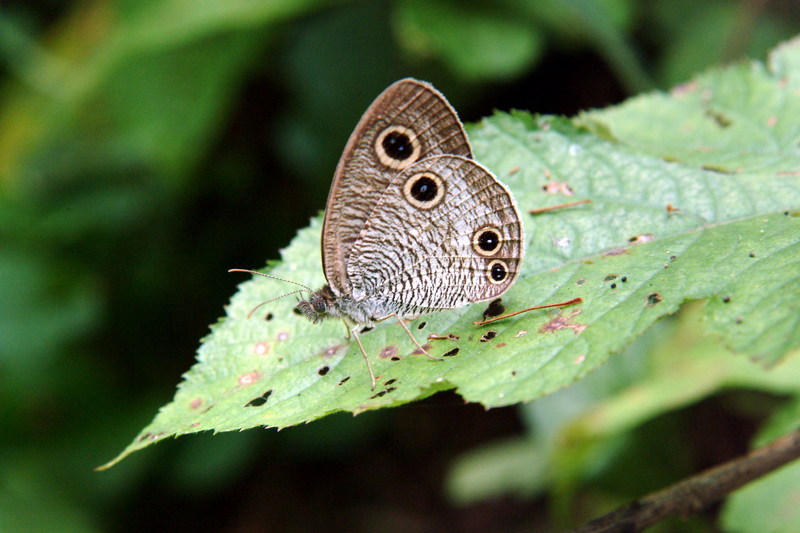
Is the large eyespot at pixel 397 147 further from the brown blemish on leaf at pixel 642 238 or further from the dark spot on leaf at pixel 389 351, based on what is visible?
the brown blemish on leaf at pixel 642 238

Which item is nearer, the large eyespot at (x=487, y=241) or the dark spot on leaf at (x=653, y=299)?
the dark spot on leaf at (x=653, y=299)

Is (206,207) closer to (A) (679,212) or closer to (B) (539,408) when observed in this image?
(B) (539,408)

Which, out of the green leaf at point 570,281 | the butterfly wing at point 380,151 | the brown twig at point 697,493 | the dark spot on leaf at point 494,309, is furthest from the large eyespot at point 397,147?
the brown twig at point 697,493

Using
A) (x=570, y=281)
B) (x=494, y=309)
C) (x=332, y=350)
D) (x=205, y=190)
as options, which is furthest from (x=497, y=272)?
(x=205, y=190)

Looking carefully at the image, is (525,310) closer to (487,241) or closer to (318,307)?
(487,241)

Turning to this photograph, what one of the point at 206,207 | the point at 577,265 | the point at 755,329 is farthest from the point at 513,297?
the point at 206,207
